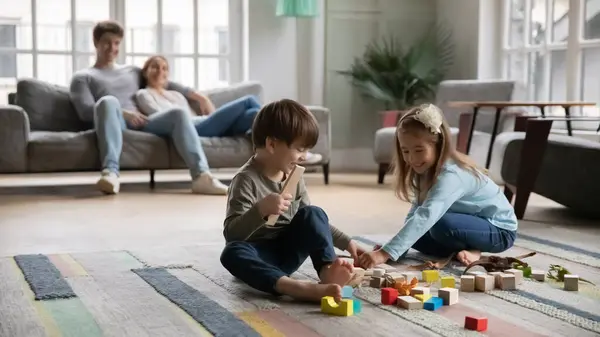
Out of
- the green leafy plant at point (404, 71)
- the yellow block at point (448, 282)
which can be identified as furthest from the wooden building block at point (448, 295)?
the green leafy plant at point (404, 71)

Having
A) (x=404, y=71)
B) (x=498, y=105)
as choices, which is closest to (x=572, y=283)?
(x=498, y=105)

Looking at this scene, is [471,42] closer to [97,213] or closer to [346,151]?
[346,151]

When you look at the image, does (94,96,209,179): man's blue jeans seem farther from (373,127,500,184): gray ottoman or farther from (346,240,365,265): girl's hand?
(346,240,365,265): girl's hand

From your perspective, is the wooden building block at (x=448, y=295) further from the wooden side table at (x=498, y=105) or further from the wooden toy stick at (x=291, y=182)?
the wooden side table at (x=498, y=105)

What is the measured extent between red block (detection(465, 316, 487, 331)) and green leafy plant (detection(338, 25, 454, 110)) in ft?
14.6

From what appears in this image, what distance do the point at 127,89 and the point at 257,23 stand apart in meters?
1.52

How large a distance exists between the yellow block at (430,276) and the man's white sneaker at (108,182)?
8.96 feet

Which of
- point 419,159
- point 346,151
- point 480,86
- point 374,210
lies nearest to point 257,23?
point 346,151

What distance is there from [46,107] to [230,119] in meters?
1.10

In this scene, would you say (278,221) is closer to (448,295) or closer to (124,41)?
(448,295)

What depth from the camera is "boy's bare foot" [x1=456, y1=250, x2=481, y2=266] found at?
2510mm

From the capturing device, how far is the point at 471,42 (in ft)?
20.3

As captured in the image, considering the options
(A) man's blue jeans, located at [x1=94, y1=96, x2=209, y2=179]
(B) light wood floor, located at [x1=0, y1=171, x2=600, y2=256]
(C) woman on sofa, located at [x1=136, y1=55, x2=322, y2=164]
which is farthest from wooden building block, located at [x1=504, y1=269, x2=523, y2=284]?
(C) woman on sofa, located at [x1=136, y1=55, x2=322, y2=164]

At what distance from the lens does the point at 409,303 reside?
191 centimetres
